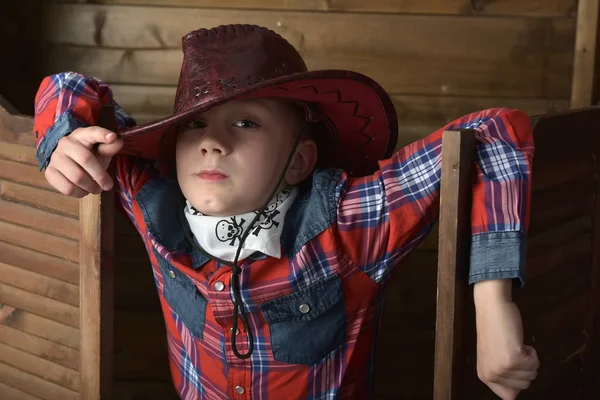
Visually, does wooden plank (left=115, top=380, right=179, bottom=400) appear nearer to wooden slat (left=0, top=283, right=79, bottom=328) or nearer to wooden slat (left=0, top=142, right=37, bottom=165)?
wooden slat (left=0, top=283, right=79, bottom=328)

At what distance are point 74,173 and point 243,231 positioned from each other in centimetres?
25

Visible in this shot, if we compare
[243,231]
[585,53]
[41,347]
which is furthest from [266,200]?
[585,53]

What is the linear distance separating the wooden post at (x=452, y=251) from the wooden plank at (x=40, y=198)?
2.03 feet

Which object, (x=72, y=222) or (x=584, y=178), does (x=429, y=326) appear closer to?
(x=584, y=178)

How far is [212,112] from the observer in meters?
1.12

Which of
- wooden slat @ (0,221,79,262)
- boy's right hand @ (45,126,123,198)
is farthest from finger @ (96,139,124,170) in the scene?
wooden slat @ (0,221,79,262)

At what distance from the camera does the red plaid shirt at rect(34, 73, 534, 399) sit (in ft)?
3.46

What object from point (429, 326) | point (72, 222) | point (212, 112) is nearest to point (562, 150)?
point (212, 112)

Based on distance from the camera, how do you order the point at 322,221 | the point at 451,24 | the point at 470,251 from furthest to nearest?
the point at 451,24, the point at 322,221, the point at 470,251

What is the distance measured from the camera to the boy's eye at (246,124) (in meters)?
1.11

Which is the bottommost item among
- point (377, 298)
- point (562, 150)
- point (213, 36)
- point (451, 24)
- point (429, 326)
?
point (429, 326)

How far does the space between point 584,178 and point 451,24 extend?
1.68 ft

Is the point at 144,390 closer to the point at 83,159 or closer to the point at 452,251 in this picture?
the point at 83,159

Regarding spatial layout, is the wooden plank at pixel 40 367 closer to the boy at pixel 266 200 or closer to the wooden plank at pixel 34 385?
the wooden plank at pixel 34 385
